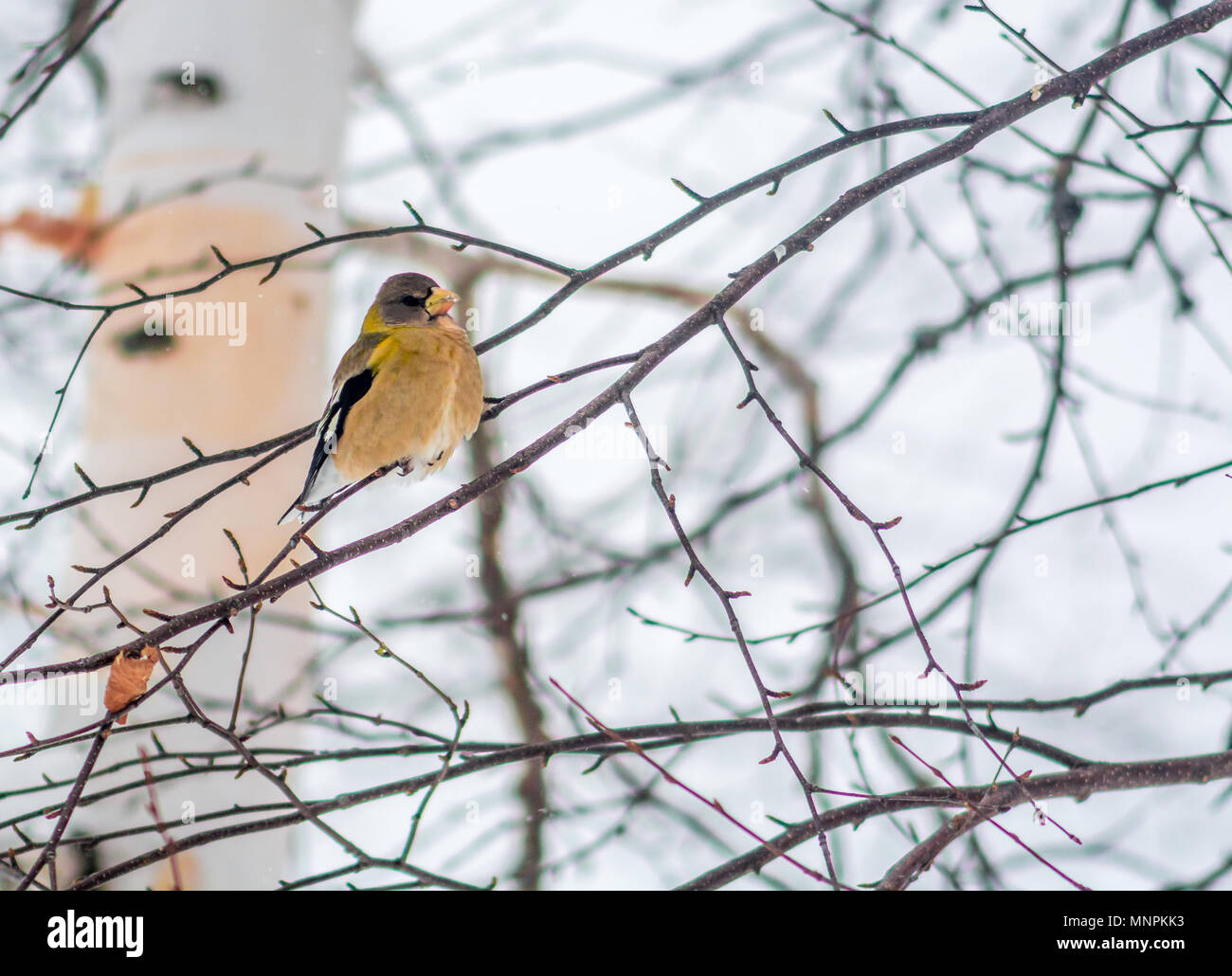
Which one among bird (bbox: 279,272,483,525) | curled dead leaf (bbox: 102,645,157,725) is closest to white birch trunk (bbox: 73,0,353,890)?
bird (bbox: 279,272,483,525)

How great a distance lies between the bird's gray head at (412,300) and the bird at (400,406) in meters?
0.01

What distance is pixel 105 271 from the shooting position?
3.16m

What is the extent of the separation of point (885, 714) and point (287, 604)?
180 cm

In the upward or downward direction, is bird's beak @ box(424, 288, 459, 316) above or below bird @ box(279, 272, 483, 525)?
above

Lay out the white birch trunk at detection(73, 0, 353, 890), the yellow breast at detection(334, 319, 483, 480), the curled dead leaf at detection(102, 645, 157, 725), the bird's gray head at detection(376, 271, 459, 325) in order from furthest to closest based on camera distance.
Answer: the bird's gray head at detection(376, 271, 459, 325) → the white birch trunk at detection(73, 0, 353, 890) → the yellow breast at detection(334, 319, 483, 480) → the curled dead leaf at detection(102, 645, 157, 725)

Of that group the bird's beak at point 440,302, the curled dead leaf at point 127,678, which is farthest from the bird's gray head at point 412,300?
the curled dead leaf at point 127,678

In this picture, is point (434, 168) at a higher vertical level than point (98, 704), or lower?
higher

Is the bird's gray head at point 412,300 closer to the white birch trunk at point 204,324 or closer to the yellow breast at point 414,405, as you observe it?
the yellow breast at point 414,405

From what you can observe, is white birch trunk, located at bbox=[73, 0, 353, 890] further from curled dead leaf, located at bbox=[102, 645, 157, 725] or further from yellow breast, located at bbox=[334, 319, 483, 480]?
curled dead leaf, located at bbox=[102, 645, 157, 725]

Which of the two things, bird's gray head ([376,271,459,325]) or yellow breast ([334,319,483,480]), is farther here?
bird's gray head ([376,271,459,325])

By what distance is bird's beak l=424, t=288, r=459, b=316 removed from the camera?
302 centimetres

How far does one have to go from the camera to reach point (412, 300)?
10.2 feet
